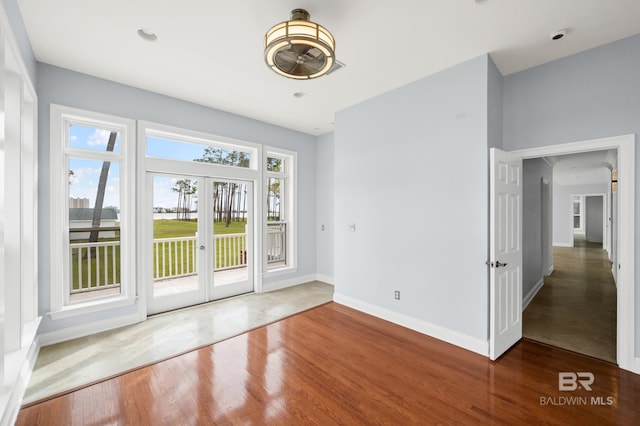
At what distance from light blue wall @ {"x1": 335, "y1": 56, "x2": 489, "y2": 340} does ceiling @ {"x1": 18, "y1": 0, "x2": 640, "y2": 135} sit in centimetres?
38

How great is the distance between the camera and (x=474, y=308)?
9.46 feet

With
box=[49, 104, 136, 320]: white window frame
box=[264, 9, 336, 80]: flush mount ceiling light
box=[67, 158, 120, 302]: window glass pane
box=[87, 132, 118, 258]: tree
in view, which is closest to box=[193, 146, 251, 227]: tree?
box=[49, 104, 136, 320]: white window frame

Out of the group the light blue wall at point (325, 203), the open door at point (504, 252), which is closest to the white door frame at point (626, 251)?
the open door at point (504, 252)

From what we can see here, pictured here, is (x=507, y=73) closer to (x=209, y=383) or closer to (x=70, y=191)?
(x=209, y=383)

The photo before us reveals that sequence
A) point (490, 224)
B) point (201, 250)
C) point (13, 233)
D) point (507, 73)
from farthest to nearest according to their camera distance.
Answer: point (201, 250) < point (507, 73) < point (490, 224) < point (13, 233)

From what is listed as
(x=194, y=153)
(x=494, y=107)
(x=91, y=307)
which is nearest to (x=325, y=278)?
(x=194, y=153)

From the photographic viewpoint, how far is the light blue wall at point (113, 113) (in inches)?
115

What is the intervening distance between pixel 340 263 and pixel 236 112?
3.05 m

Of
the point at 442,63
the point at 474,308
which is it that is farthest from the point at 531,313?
the point at 442,63

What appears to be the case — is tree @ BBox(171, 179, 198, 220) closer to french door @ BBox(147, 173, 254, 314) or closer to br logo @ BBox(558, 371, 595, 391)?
french door @ BBox(147, 173, 254, 314)

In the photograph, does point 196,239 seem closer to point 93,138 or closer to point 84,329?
point 84,329

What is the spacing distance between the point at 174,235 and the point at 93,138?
163cm

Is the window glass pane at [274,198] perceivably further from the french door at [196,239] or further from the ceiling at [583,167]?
the ceiling at [583,167]
